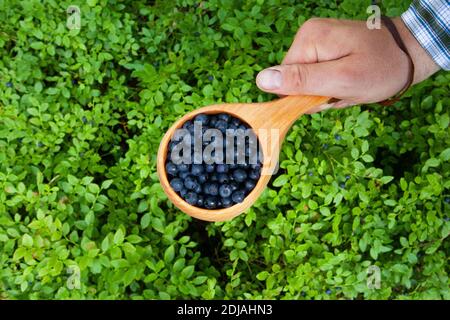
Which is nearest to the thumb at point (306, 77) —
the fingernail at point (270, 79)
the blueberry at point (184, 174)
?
the fingernail at point (270, 79)

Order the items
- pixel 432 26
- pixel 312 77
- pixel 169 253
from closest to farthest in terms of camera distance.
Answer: pixel 312 77 < pixel 432 26 < pixel 169 253

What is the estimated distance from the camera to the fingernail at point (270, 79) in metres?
1.57

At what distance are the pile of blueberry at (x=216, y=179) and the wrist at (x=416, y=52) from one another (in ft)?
2.15

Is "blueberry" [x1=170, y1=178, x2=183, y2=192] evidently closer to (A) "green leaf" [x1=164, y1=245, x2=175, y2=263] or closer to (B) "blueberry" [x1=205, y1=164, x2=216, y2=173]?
(B) "blueberry" [x1=205, y1=164, x2=216, y2=173]

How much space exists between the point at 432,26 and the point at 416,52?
102 mm

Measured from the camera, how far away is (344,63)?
158 centimetres

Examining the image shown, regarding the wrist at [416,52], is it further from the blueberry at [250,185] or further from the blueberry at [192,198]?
the blueberry at [192,198]

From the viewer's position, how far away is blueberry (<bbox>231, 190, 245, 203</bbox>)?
5.27 feet

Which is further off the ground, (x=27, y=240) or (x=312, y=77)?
(x=312, y=77)

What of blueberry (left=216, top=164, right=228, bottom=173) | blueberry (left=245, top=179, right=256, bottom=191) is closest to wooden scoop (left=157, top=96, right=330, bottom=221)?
blueberry (left=245, top=179, right=256, bottom=191)

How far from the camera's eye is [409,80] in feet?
5.68

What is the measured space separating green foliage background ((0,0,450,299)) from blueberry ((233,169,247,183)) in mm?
363

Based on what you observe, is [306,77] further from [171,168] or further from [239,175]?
[171,168]

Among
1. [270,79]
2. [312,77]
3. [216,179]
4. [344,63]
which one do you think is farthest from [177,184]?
[344,63]
